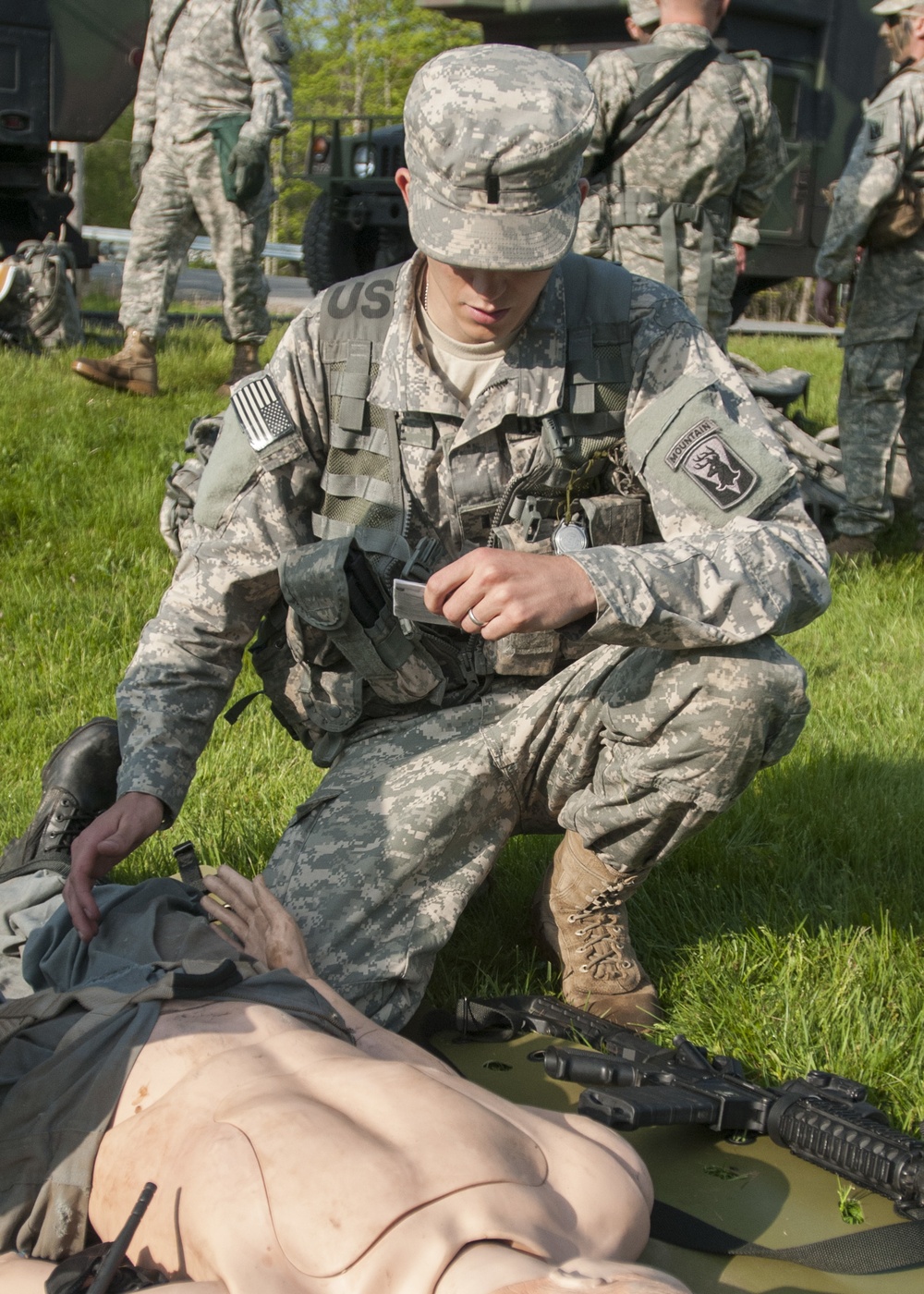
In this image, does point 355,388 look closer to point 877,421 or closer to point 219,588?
point 219,588

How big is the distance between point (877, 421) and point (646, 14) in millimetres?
2003

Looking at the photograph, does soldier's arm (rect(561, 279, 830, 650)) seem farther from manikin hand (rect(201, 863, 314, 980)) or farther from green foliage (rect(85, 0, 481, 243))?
green foliage (rect(85, 0, 481, 243))

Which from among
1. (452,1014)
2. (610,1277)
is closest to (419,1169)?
(610,1277)

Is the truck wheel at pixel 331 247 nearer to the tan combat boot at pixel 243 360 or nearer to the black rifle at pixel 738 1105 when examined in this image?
the tan combat boot at pixel 243 360

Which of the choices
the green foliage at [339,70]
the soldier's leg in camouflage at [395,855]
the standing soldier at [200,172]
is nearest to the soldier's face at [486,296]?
the soldier's leg in camouflage at [395,855]

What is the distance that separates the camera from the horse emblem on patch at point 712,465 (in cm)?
256

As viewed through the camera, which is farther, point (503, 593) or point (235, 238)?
point (235, 238)

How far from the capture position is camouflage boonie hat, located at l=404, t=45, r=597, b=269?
2467 mm

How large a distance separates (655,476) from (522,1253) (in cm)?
151

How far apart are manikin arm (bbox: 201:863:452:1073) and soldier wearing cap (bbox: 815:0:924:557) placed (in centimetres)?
403

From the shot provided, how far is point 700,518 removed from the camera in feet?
8.57

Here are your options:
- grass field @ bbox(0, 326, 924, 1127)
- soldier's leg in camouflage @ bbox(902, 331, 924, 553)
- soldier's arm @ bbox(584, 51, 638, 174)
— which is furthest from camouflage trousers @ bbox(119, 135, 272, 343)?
soldier's leg in camouflage @ bbox(902, 331, 924, 553)

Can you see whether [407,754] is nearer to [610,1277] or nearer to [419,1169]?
[419,1169]

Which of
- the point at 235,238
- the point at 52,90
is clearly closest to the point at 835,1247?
the point at 235,238
